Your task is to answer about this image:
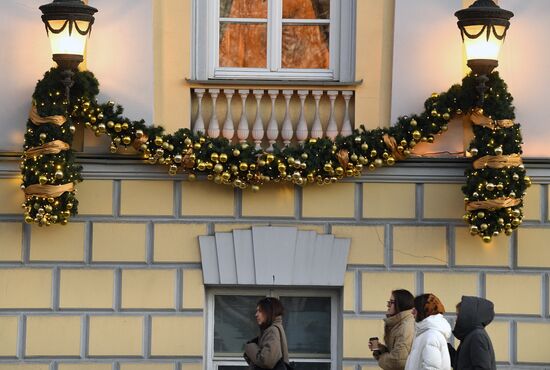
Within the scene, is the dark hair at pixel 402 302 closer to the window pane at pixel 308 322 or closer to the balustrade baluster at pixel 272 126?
the window pane at pixel 308 322

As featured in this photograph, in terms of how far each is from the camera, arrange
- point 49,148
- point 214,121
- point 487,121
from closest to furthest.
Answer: point 49,148 → point 487,121 → point 214,121

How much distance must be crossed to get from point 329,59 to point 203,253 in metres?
1.97

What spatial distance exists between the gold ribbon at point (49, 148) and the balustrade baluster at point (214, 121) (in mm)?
1236

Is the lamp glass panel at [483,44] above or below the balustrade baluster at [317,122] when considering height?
above

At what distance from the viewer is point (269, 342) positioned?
13797mm

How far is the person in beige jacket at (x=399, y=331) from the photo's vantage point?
1346 centimetres

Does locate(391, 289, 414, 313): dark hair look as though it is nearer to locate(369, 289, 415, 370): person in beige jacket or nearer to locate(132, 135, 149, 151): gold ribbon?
locate(369, 289, 415, 370): person in beige jacket

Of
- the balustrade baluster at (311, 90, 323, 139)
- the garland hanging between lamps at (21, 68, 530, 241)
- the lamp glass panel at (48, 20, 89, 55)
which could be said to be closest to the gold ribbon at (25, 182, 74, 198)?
the garland hanging between lamps at (21, 68, 530, 241)

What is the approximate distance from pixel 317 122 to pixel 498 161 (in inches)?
61.0

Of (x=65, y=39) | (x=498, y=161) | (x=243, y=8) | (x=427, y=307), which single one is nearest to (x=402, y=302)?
(x=427, y=307)

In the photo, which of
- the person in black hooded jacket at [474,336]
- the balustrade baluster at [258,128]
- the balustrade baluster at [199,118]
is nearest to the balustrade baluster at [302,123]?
the balustrade baluster at [258,128]

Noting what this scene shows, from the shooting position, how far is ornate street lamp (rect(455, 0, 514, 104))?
567 inches

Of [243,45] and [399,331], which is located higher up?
[243,45]

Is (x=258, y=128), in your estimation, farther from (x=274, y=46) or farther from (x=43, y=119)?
(x=43, y=119)
